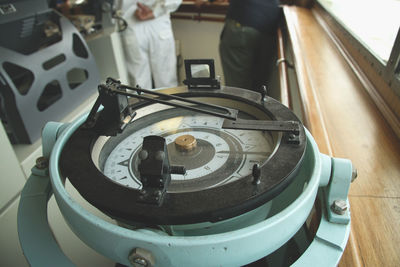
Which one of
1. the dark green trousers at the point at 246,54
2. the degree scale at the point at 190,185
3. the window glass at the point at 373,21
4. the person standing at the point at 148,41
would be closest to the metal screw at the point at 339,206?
the degree scale at the point at 190,185

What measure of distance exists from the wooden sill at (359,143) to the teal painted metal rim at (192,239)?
16 cm

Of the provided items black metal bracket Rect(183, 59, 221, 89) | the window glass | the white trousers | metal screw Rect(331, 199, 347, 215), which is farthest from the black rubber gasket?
the white trousers

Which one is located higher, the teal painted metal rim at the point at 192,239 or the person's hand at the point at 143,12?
the person's hand at the point at 143,12

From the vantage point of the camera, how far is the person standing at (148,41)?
8.82ft

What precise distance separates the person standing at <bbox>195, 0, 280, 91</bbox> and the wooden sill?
0.95 m

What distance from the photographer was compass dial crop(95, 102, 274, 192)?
0.56 metres

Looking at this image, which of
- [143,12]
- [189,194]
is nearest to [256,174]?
[189,194]

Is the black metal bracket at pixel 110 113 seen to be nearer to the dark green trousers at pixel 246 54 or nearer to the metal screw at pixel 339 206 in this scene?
the metal screw at pixel 339 206

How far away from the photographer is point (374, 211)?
0.57 metres

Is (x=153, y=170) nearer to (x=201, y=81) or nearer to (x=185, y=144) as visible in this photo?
(x=185, y=144)

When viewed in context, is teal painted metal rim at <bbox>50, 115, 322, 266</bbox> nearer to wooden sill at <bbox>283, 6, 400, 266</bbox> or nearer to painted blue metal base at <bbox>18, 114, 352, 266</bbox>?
painted blue metal base at <bbox>18, 114, 352, 266</bbox>

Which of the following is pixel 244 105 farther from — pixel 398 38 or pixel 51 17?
pixel 51 17

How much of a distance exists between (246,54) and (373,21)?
1145 mm

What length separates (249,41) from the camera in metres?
2.27
